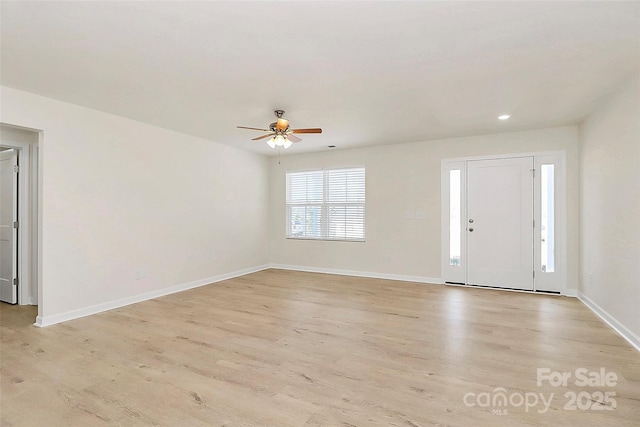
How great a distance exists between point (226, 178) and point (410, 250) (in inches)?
141

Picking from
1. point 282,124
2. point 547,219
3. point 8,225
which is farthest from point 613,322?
point 8,225

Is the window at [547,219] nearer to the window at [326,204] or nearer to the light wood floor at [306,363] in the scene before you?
the light wood floor at [306,363]

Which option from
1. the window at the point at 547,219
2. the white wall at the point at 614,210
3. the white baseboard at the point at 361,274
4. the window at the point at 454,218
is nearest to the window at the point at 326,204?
the white baseboard at the point at 361,274

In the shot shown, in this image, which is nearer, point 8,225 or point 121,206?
point 121,206

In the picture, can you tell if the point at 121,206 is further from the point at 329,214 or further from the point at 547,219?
the point at 547,219

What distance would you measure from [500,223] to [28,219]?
6788 mm

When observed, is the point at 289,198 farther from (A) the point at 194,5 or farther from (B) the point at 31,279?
(A) the point at 194,5

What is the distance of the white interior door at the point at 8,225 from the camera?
4199 millimetres

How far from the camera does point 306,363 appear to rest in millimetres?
2531

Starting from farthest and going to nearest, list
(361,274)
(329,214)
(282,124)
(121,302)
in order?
1. (329,214)
2. (361,274)
3. (121,302)
4. (282,124)

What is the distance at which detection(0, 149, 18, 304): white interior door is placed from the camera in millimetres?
4199

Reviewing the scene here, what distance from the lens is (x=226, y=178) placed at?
5.80m

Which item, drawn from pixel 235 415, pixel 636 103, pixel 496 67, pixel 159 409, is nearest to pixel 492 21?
pixel 496 67

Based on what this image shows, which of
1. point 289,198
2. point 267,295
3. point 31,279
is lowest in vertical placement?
point 267,295
